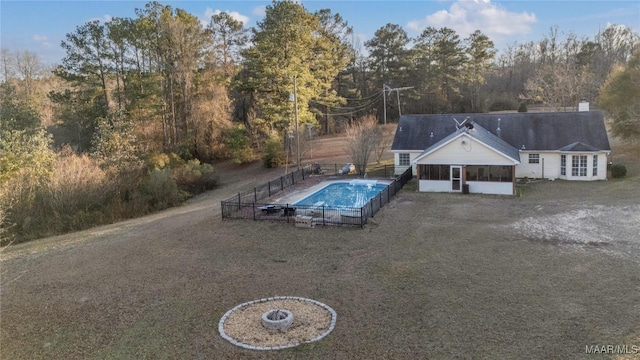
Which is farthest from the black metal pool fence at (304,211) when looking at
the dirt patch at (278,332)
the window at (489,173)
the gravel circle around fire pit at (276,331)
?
the dirt patch at (278,332)

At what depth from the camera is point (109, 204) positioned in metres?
26.2

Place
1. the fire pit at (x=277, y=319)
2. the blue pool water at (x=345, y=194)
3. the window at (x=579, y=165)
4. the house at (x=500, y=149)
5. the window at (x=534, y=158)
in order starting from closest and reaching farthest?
the fire pit at (x=277, y=319) → the blue pool water at (x=345, y=194) → the house at (x=500, y=149) → the window at (x=579, y=165) → the window at (x=534, y=158)

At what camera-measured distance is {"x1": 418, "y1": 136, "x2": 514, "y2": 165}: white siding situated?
79.6 feet

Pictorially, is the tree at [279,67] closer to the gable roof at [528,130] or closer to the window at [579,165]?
the gable roof at [528,130]

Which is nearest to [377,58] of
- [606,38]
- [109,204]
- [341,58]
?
[341,58]

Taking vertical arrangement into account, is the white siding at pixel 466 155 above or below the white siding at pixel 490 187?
above

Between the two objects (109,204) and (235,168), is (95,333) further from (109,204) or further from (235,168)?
(235,168)

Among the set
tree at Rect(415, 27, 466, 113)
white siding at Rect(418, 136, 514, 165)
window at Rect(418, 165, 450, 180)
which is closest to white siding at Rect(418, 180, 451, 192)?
window at Rect(418, 165, 450, 180)

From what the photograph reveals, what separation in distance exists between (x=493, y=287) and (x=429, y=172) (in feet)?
46.3

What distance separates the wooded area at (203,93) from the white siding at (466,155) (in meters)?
13.0

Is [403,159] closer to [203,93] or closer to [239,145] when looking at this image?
[239,145]

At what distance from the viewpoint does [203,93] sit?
43.3 meters

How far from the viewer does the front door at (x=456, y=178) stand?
2512cm

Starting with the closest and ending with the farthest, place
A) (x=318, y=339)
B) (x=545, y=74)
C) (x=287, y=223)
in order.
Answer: (x=318, y=339), (x=287, y=223), (x=545, y=74)
